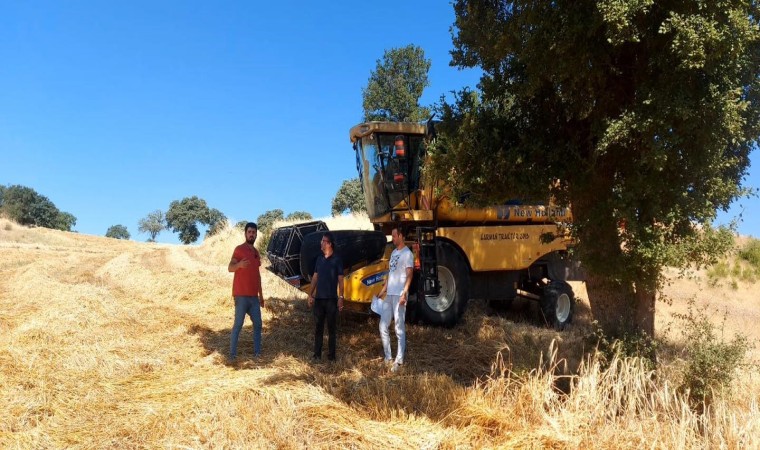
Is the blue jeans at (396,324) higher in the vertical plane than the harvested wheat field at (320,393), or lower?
higher

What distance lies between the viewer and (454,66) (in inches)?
261

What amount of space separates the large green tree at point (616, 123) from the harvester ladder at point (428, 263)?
2292 millimetres

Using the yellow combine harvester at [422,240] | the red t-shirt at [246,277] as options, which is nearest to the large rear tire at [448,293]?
the yellow combine harvester at [422,240]

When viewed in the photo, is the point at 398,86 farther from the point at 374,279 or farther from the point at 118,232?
the point at 118,232

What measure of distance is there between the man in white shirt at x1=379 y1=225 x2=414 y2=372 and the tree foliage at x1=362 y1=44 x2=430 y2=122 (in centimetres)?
2250

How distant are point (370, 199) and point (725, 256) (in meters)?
5.81

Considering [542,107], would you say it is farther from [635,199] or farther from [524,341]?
[524,341]

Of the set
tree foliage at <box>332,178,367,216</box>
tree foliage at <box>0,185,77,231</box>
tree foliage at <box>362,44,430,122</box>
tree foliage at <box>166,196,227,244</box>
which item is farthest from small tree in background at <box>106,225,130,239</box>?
tree foliage at <box>362,44,430,122</box>

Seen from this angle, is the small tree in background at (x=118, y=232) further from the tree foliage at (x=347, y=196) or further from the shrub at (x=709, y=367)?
the shrub at (x=709, y=367)

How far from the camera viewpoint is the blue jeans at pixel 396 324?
644 cm

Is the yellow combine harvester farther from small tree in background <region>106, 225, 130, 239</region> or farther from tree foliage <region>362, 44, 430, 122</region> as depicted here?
small tree in background <region>106, 225, 130, 239</region>

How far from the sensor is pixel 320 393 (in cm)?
512

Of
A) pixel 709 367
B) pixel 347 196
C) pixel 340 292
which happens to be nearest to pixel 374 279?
pixel 340 292

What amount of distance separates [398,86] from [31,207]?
174 ft
